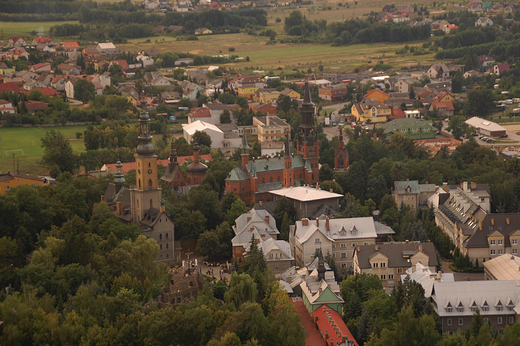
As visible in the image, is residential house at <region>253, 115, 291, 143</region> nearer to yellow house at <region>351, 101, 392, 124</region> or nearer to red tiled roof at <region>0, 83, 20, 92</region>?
yellow house at <region>351, 101, 392, 124</region>

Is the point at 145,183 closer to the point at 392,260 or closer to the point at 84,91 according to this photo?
the point at 392,260

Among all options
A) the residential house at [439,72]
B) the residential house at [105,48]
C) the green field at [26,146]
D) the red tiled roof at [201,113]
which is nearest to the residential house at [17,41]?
the residential house at [105,48]

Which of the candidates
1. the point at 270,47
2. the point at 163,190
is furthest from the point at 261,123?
the point at 270,47

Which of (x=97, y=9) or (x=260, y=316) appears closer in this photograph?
(x=260, y=316)

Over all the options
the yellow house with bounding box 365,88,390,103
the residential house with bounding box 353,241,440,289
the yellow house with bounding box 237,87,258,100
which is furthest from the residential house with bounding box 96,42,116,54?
the residential house with bounding box 353,241,440,289

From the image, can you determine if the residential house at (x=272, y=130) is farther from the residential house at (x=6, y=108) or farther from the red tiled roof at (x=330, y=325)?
the red tiled roof at (x=330, y=325)

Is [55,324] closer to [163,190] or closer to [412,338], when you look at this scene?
[412,338]

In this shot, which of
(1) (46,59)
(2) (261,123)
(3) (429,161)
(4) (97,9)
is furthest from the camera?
(4) (97,9)
